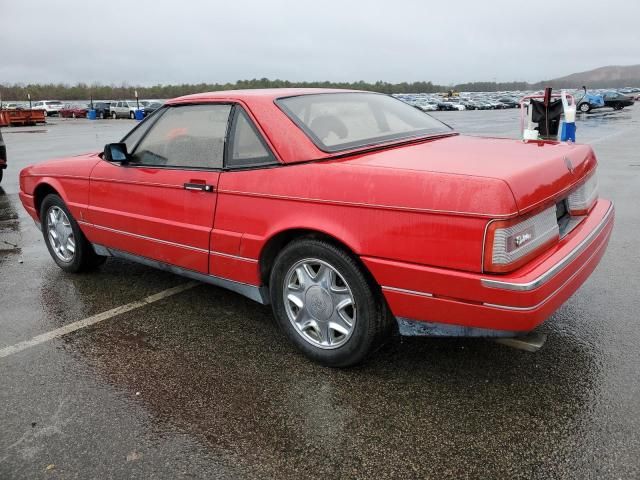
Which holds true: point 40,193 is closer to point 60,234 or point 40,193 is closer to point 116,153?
point 60,234

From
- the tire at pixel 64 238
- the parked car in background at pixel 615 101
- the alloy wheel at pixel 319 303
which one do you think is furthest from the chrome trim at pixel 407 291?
the parked car in background at pixel 615 101

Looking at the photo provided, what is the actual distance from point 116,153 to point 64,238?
1338 mm

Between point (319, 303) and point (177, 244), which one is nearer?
point (319, 303)

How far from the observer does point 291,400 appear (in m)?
2.85

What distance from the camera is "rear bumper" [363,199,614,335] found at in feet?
8.08

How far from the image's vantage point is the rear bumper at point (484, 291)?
97.0 inches

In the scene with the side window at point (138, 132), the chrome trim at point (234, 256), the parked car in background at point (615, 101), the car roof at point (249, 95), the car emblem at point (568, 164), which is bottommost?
the chrome trim at point (234, 256)

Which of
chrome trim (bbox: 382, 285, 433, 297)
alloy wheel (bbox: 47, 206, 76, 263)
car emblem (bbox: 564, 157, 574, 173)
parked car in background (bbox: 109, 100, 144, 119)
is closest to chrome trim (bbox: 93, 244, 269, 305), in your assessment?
alloy wheel (bbox: 47, 206, 76, 263)

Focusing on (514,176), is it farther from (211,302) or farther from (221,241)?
(211,302)

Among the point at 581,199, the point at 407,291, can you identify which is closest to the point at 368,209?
the point at 407,291

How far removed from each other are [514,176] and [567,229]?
0.79 metres

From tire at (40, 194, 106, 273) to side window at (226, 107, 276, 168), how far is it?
2049mm

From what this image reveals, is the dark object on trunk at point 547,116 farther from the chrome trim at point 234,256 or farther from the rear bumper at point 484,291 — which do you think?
the chrome trim at point 234,256

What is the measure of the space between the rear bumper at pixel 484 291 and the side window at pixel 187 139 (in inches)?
56.4
